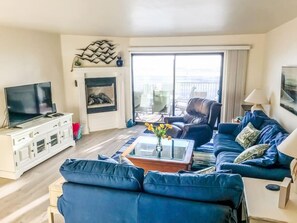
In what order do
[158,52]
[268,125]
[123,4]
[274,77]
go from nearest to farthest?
1. [123,4]
2. [268,125]
3. [274,77]
4. [158,52]

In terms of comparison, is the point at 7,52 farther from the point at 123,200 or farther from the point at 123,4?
the point at 123,200

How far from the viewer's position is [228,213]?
1.67 metres

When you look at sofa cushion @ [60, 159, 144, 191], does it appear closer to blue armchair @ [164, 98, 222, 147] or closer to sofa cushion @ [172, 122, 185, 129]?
blue armchair @ [164, 98, 222, 147]

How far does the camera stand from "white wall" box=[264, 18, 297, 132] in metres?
3.61

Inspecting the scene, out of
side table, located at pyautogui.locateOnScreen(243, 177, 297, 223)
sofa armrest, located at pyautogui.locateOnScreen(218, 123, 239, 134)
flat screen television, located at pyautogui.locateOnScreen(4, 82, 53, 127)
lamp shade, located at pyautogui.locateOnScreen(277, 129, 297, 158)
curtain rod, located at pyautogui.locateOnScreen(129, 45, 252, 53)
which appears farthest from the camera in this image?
curtain rod, located at pyautogui.locateOnScreen(129, 45, 252, 53)

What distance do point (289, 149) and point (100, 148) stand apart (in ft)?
12.3

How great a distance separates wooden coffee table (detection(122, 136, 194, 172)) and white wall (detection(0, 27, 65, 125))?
92.4 inches

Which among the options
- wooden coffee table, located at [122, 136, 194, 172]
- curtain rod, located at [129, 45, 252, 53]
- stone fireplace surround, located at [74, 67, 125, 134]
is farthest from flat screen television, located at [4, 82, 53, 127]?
curtain rod, located at [129, 45, 252, 53]

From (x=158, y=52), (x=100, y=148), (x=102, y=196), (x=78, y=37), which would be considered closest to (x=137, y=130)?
(x=100, y=148)

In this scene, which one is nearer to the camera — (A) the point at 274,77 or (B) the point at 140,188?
(B) the point at 140,188

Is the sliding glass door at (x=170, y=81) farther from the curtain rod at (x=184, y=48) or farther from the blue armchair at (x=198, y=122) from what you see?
the blue armchair at (x=198, y=122)

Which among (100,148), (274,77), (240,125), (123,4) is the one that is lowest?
(100,148)

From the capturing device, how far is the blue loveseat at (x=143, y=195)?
1.71 meters

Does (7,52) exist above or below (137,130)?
above
